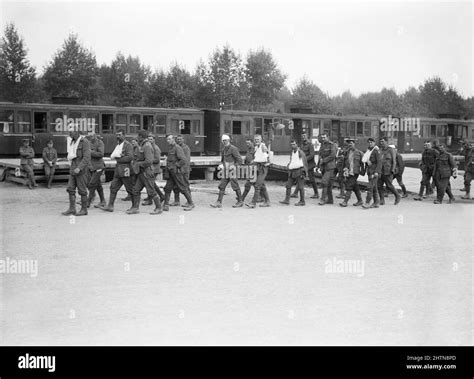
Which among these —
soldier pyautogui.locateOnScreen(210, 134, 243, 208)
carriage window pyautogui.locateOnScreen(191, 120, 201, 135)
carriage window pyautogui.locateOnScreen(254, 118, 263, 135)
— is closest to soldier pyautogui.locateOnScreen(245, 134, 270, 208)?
soldier pyautogui.locateOnScreen(210, 134, 243, 208)

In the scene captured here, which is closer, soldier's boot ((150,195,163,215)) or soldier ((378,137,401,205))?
soldier's boot ((150,195,163,215))

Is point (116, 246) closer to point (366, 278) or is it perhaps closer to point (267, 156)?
point (366, 278)

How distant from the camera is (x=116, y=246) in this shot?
10.1 m

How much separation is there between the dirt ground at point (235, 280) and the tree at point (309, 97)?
142ft

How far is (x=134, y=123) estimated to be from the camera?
93.7ft

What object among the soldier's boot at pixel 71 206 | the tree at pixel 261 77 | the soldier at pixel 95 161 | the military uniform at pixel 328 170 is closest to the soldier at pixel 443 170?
the military uniform at pixel 328 170

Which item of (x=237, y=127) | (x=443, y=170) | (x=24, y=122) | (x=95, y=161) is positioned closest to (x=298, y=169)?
(x=443, y=170)

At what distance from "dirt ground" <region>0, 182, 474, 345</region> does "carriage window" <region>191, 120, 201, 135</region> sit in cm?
1703

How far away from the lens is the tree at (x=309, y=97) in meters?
56.4

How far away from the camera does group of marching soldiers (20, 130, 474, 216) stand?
14156 millimetres

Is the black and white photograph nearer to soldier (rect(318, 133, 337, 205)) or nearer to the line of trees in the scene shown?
soldier (rect(318, 133, 337, 205))

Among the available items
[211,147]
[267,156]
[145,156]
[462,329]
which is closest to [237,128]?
[211,147]

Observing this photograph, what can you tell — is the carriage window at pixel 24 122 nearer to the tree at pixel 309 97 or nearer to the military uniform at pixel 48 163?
the military uniform at pixel 48 163
